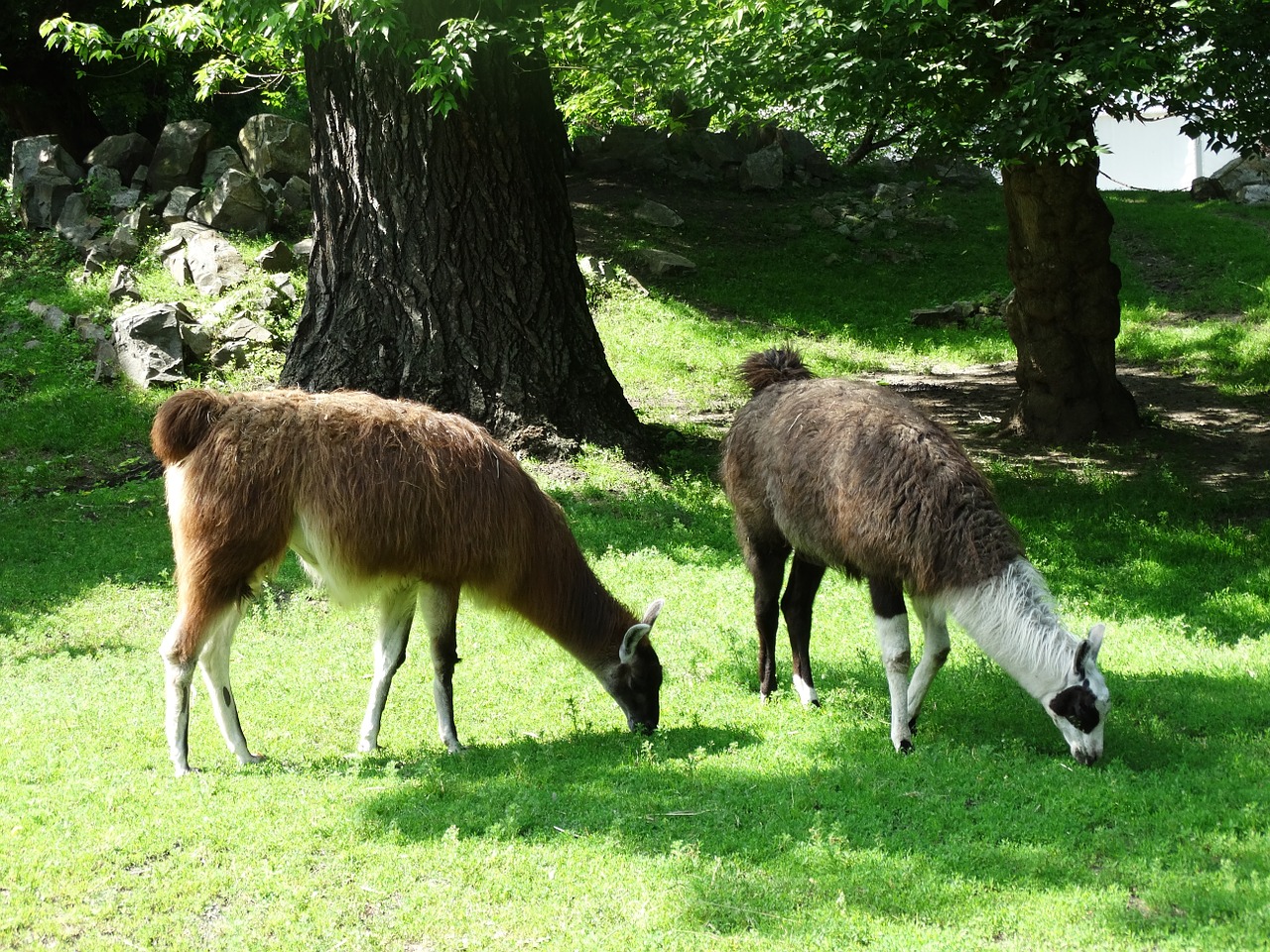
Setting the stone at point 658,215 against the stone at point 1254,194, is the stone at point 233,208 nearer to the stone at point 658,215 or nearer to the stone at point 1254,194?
the stone at point 658,215

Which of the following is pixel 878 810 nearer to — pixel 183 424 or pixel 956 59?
pixel 183 424

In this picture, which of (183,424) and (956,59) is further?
(956,59)

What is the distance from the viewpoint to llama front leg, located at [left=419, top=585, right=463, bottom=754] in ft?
21.7

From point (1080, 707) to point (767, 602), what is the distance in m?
2.07

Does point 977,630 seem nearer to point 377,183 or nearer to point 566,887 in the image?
point 566,887

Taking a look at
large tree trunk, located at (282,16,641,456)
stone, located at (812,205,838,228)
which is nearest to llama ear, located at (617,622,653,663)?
large tree trunk, located at (282,16,641,456)

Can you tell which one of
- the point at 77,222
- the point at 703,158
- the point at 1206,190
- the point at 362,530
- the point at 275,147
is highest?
the point at 703,158

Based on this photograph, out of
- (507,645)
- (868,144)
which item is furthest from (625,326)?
(507,645)

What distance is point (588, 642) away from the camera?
713 cm

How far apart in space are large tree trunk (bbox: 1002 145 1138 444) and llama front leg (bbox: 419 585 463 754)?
31.1ft

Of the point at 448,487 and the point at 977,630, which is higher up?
the point at 448,487

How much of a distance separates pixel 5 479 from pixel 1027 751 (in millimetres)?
10732

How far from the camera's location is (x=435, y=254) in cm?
1141

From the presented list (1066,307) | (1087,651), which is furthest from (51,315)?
(1087,651)
